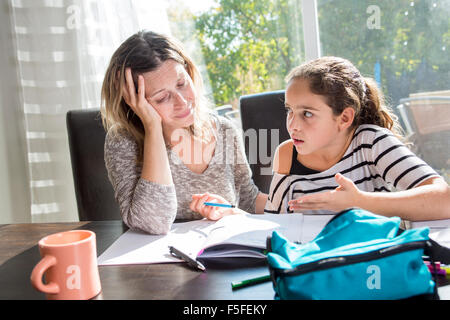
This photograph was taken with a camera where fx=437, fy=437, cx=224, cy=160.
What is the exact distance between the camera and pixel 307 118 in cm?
126

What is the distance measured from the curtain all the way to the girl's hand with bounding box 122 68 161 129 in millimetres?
1051

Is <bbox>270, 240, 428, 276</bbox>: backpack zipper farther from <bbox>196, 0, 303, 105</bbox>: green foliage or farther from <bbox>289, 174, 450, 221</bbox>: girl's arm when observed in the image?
<bbox>196, 0, 303, 105</bbox>: green foliage

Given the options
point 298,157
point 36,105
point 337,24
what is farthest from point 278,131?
point 36,105

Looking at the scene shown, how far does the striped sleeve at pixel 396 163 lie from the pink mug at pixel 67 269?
2.60 feet

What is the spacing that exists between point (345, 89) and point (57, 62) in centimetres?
166

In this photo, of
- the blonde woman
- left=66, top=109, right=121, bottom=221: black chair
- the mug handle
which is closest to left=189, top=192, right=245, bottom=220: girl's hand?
the blonde woman

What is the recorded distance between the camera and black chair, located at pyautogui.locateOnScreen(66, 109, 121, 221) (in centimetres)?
168

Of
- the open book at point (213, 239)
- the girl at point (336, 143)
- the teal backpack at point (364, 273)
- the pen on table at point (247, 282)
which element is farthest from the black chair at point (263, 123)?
the teal backpack at point (364, 273)

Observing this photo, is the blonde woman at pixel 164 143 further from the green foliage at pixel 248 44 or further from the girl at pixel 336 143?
the green foliage at pixel 248 44

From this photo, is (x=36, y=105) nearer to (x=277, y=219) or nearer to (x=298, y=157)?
(x=298, y=157)

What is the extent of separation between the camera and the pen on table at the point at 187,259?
2.67 feet

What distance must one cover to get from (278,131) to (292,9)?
1.04 metres

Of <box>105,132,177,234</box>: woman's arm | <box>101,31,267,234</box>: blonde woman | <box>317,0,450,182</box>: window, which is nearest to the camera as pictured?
<box>105,132,177,234</box>: woman's arm

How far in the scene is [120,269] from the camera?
85 centimetres
